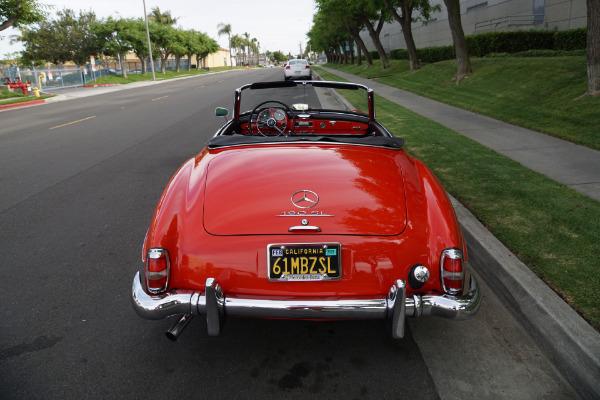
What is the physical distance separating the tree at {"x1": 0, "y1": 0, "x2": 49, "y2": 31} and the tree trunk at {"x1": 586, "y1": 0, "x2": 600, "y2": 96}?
1052 inches

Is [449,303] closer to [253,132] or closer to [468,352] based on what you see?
[468,352]

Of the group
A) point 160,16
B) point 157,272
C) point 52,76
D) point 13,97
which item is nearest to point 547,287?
point 157,272

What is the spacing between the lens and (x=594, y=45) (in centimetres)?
1000

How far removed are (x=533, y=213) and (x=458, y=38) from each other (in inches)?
577

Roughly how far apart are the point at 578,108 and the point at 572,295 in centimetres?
855

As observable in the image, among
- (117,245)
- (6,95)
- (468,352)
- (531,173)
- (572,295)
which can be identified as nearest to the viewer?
(468,352)

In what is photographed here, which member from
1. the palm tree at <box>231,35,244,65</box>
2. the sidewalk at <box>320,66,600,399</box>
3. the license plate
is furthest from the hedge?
the palm tree at <box>231,35,244,65</box>

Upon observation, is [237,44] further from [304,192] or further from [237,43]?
[304,192]

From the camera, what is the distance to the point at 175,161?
7695mm

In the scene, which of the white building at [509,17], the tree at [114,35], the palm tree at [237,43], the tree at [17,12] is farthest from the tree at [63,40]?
the palm tree at [237,43]

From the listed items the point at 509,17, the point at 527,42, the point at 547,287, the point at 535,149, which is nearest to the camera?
the point at 547,287

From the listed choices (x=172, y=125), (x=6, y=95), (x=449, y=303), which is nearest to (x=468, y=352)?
(x=449, y=303)

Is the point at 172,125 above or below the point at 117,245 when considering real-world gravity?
above

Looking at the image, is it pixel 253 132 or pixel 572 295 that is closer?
pixel 572 295
